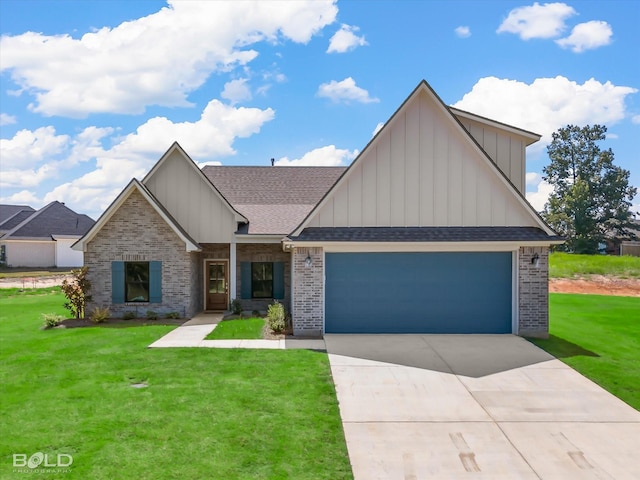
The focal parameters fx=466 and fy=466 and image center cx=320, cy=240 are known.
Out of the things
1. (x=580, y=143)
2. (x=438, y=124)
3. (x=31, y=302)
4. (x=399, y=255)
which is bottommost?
(x=31, y=302)

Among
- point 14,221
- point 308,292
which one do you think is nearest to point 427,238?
point 308,292

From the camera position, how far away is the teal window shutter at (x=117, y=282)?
17.0m

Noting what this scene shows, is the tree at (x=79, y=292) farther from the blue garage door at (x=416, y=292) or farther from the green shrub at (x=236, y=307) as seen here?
the blue garage door at (x=416, y=292)

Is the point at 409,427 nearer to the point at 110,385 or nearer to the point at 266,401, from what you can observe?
the point at 266,401

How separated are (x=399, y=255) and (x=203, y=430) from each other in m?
8.33

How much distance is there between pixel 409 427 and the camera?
7215mm

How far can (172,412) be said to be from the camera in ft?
25.1

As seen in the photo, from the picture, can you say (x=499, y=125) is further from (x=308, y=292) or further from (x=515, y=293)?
(x=308, y=292)

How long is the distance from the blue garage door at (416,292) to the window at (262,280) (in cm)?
570

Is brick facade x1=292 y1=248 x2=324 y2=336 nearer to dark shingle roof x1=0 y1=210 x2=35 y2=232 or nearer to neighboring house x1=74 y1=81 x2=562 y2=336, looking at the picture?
neighboring house x1=74 y1=81 x2=562 y2=336

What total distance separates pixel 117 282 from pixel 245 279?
4769 mm

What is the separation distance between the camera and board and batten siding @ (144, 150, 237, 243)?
18203 mm

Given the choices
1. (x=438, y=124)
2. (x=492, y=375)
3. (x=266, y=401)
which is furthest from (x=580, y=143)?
(x=266, y=401)

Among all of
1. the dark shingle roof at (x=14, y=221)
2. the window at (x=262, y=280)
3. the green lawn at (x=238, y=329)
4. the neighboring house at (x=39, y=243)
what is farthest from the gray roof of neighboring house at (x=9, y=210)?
the green lawn at (x=238, y=329)
